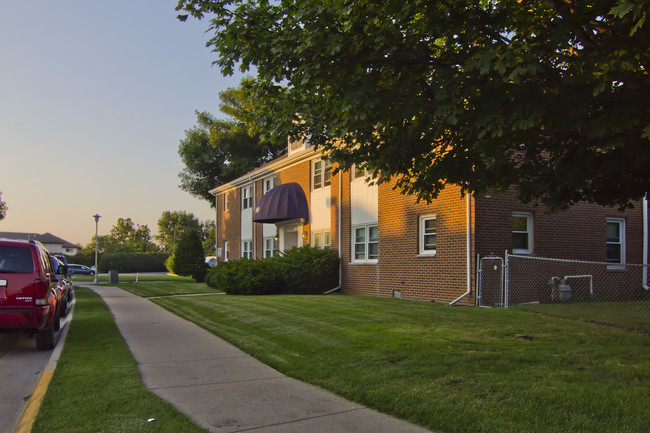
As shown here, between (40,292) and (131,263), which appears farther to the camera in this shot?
(131,263)

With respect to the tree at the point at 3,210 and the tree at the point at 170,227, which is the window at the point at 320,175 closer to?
the tree at the point at 3,210

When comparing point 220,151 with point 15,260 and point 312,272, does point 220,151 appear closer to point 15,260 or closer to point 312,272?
point 312,272

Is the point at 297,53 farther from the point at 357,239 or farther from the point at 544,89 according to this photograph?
the point at 357,239

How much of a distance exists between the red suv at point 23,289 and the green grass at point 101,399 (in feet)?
2.21

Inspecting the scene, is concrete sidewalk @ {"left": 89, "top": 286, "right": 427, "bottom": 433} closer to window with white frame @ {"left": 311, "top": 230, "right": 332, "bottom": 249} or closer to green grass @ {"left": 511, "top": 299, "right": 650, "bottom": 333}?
green grass @ {"left": 511, "top": 299, "right": 650, "bottom": 333}

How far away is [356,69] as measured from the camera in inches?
227

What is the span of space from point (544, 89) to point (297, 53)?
2.82 metres

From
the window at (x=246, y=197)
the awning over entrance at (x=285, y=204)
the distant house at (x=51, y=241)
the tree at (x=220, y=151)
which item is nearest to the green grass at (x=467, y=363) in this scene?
the awning over entrance at (x=285, y=204)

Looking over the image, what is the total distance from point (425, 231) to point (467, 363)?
30.4ft

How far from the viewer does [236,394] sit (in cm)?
560

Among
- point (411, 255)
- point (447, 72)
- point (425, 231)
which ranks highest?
point (447, 72)

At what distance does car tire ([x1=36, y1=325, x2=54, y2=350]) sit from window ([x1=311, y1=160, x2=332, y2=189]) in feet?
43.5

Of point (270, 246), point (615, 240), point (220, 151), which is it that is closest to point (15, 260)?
point (615, 240)

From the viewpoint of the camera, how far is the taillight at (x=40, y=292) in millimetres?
8104
